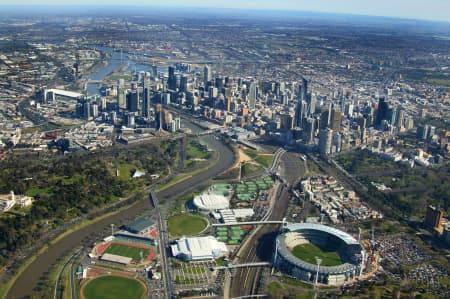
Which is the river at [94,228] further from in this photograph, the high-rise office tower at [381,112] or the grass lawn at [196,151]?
the high-rise office tower at [381,112]

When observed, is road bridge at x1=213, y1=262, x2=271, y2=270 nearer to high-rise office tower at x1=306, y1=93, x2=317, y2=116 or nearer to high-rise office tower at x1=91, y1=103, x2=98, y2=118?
high-rise office tower at x1=306, y1=93, x2=317, y2=116

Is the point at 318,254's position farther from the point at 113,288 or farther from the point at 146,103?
the point at 146,103

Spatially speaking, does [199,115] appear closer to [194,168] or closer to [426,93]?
[194,168]

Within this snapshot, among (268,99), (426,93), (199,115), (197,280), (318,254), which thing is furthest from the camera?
(426,93)

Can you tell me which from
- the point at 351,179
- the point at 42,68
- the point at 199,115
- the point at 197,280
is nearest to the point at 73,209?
the point at 197,280

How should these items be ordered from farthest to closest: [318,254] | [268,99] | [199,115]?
[268,99]
[199,115]
[318,254]

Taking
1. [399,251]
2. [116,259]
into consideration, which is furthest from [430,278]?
[116,259]
